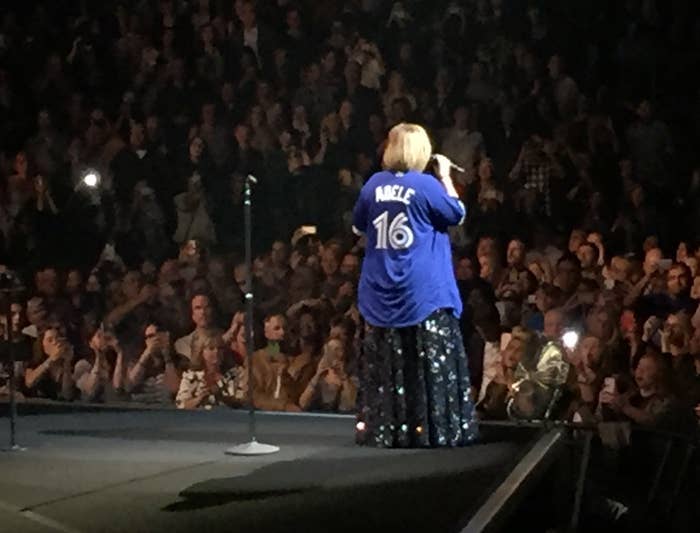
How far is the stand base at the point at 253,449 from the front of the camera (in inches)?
160

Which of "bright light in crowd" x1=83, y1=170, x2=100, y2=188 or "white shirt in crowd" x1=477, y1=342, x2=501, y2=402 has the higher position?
"bright light in crowd" x1=83, y1=170, x2=100, y2=188

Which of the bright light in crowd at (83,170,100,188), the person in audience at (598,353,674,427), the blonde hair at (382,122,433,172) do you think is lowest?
the person in audience at (598,353,674,427)

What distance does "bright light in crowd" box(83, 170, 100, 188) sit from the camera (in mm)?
6504

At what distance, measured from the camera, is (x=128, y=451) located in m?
4.20

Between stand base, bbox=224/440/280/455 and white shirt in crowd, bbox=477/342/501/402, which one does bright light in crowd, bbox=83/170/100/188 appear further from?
stand base, bbox=224/440/280/455

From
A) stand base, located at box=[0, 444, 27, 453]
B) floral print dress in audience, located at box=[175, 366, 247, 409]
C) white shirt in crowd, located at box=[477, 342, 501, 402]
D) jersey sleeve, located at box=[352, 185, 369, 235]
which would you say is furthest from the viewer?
floral print dress in audience, located at box=[175, 366, 247, 409]

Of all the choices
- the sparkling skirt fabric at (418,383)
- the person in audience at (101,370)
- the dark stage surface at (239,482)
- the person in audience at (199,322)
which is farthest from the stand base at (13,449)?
the person in audience at (101,370)

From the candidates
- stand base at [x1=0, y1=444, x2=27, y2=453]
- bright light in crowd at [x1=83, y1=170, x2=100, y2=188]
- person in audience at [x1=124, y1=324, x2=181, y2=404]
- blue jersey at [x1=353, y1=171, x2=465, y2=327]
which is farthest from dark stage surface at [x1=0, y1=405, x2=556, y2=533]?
bright light in crowd at [x1=83, y1=170, x2=100, y2=188]

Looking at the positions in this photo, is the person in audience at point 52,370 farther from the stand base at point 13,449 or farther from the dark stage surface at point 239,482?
the stand base at point 13,449

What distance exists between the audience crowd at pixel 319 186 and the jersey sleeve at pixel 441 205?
139cm

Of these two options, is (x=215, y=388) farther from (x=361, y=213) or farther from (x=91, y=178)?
(x=361, y=213)

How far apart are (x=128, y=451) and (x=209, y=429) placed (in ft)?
2.28

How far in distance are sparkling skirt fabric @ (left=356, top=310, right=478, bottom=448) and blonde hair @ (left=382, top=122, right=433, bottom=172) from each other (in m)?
0.50

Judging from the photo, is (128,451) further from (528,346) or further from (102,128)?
(102,128)
